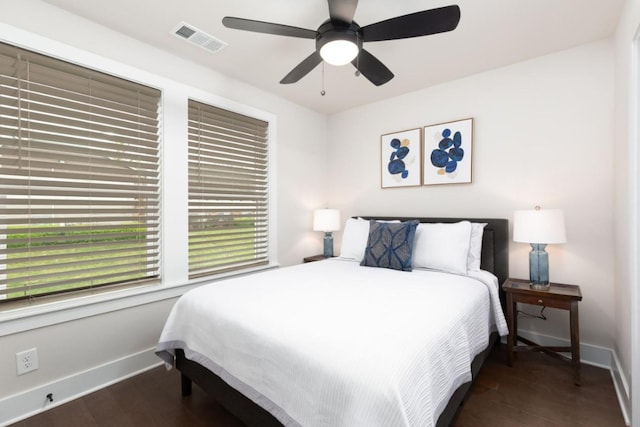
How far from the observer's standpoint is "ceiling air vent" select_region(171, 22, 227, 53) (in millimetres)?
2232

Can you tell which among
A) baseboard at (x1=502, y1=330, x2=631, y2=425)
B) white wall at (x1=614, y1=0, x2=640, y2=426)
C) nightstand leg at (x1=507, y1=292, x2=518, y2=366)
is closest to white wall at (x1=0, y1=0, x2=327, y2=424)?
nightstand leg at (x1=507, y1=292, x2=518, y2=366)

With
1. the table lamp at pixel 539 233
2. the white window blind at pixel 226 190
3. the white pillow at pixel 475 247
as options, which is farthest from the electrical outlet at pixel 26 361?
the table lamp at pixel 539 233

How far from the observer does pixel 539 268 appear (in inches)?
93.2

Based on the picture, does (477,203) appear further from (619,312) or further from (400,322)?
(400,322)

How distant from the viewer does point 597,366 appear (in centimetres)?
238

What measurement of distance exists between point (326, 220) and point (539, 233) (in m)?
2.11

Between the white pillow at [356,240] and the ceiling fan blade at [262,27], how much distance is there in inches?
74.9

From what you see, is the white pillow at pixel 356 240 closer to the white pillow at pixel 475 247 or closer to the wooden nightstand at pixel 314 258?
the wooden nightstand at pixel 314 258

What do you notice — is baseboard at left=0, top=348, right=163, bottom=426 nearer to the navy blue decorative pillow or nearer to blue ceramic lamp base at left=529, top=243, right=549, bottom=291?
the navy blue decorative pillow

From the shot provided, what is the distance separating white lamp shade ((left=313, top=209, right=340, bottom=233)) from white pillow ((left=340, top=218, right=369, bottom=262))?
39 centimetres

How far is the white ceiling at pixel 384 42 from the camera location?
1.98 metres

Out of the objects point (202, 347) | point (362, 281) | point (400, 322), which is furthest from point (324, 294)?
point (202, 347)

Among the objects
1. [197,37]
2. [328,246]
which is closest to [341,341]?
[197,37]

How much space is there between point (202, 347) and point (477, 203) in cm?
268
